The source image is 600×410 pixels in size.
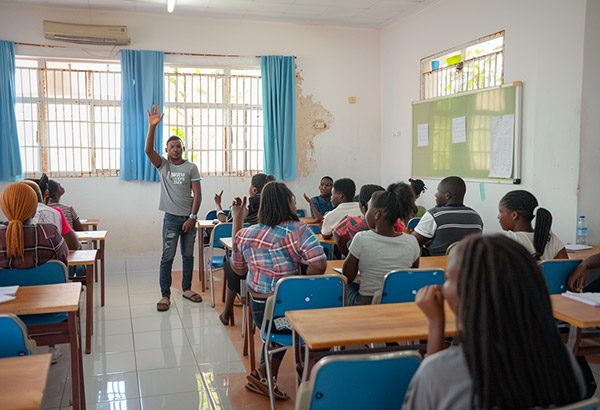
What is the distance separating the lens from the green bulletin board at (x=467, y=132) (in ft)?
17.5

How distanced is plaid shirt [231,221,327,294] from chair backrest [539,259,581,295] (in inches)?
51.1

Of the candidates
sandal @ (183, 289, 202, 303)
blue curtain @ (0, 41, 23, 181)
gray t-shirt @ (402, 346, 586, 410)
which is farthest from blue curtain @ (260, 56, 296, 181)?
gray t-shirt @ (402, 346, 586, 410)

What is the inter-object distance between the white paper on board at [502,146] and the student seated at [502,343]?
4.54 metres

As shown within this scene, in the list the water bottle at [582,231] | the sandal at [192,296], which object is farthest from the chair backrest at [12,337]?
the water bottle at [582,231]

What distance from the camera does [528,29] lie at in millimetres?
5109

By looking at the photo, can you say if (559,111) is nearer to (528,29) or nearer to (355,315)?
(528,29)

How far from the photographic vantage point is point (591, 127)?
4602 mm

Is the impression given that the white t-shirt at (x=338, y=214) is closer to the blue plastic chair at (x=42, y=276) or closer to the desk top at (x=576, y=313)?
the blue plastic chair at (x=42, y=276)

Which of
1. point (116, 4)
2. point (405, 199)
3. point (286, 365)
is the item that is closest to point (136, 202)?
point (116, 4)

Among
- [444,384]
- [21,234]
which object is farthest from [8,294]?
[444,384]

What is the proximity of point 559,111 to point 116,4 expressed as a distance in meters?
5.29

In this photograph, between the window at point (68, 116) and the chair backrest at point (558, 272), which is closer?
the chair backrest at point (558, 272)

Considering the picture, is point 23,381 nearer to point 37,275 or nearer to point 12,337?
point 12,337

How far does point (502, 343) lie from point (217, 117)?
690 cm
